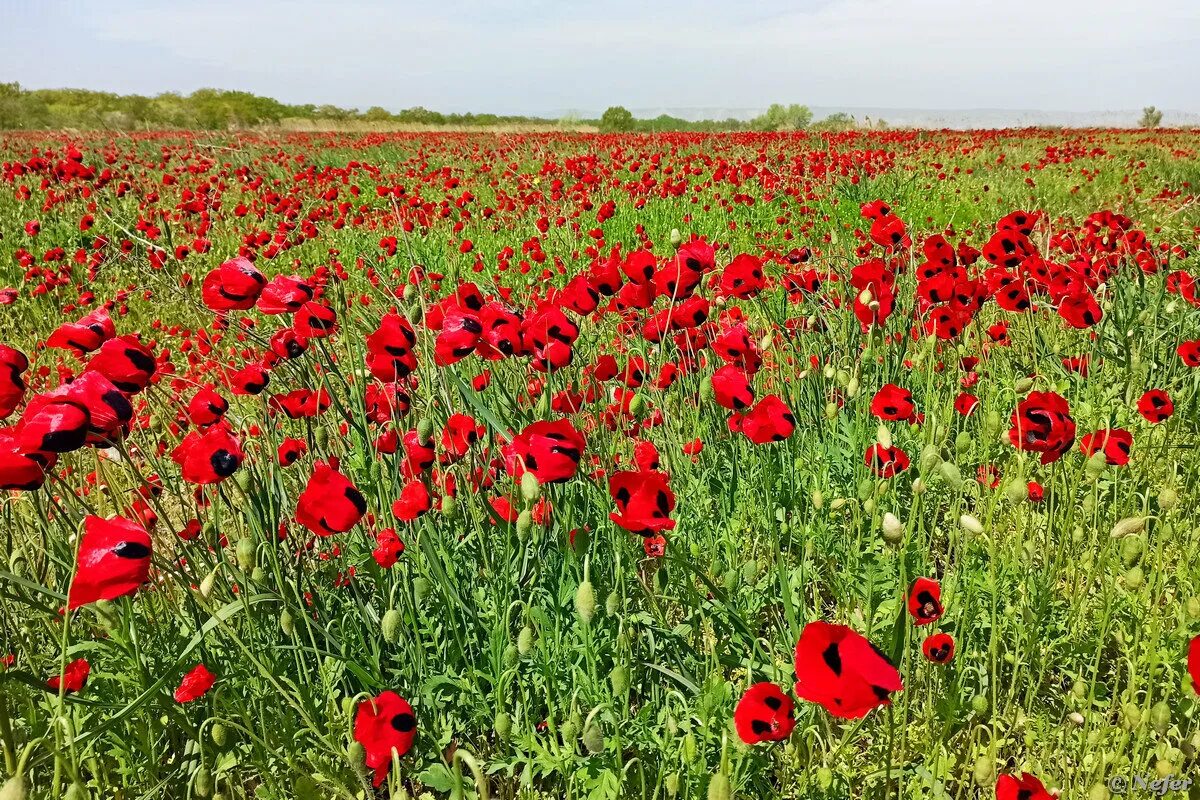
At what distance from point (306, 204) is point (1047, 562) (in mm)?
8536

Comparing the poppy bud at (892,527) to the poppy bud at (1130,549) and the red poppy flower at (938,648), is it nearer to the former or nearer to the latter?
the red poppy flower at (938,648)

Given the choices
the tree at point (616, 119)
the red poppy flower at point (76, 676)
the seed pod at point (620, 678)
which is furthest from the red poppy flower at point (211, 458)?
the tree at point (616, 119)

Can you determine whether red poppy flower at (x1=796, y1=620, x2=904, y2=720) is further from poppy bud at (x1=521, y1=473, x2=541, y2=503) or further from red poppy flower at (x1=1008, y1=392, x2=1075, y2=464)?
red poppy flower at (x1=1008, y1=392, x2=1075, y2=464)

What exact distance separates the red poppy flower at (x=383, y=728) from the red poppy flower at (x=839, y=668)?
70cm

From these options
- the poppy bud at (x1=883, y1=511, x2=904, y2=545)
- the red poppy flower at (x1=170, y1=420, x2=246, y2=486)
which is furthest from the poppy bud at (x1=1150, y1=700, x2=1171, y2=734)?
the red poppy flower at (x1=170, y1=420, x2=246, y2=486)

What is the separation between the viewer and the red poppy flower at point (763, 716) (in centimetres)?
117

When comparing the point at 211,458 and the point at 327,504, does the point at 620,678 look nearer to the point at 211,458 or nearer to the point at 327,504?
the point at 327,504

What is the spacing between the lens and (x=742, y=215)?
24.9ft

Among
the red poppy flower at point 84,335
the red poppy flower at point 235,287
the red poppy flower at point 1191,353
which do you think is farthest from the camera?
the red poppy flower at point 1191,353

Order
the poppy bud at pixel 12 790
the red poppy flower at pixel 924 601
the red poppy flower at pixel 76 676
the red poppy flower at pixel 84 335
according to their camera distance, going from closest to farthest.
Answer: the poppy bud at pixel 12 790 → the red poppy flower at pixel 924 601 → the red poppy flower at pixel 76 676 → the red poppy flower at pixel 84 335

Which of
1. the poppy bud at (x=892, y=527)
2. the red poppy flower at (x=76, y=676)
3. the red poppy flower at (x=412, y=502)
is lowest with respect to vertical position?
the red poppy flower at (x=76, y=676)

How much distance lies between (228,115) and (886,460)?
3538cm

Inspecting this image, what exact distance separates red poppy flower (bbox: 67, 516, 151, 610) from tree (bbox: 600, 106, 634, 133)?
28.9 m

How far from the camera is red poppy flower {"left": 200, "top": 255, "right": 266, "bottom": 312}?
1.85 m
